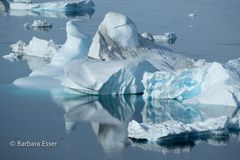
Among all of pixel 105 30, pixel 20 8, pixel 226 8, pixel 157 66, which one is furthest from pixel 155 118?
Answer: pixel 20 8

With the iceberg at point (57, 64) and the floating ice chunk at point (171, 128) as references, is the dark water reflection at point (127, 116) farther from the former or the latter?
the iceberg at point (57, 64)

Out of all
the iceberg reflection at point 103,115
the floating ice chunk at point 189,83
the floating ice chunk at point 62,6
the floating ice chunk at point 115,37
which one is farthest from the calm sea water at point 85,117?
the floating ice chunk at point 62,6

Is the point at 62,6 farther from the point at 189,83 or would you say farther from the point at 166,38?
the point at 189,83

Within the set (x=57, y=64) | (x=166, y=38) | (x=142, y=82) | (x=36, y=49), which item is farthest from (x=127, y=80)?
(x=166, y=38)

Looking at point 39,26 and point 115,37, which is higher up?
point 115,37

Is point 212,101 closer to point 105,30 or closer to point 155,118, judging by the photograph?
point 155,118

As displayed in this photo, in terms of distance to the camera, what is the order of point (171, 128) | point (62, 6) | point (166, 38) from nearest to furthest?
point (171, 128) → point (166, 38) → point (62, 6)
